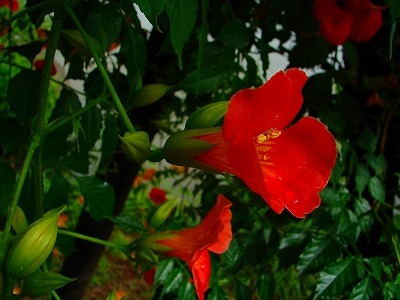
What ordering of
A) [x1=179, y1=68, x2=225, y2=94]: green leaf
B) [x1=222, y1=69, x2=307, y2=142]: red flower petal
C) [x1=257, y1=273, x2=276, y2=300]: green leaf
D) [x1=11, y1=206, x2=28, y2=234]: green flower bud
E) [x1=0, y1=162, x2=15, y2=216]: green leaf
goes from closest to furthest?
[x1=222, y1=69, x2=307, y2=142]: red flower petal < [x1=11, y1=206, x2=28, y2=234]: green flower bud < [x1=0, y1=162, x2=15, y2=216]: green leaf < [x1=179, y1=68, x2=225, y2=94]: green leaf < [x1=257, y1=273, x2=276, y2=300]: green leaf

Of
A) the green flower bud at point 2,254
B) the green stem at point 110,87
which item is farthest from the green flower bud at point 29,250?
the green stem at point 110,87

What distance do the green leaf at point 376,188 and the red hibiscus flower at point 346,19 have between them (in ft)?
0.91

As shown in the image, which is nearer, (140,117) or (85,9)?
(85,9)

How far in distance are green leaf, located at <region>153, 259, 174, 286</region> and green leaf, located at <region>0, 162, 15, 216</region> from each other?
0.85 ft

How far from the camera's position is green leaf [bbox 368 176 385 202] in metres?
0.89

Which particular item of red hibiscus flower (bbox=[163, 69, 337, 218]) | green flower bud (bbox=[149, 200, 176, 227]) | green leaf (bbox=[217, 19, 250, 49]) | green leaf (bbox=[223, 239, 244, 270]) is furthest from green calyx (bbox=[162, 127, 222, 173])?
green leaf (bbox=[223, 239, 244, 270])

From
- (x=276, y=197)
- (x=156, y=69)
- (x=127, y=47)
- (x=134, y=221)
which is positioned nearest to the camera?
(x=276, y=197)

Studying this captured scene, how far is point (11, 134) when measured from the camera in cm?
73

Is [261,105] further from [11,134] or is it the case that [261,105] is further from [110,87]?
[11,134]

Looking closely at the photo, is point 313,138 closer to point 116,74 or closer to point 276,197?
point 276,197

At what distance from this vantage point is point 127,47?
2.28ft

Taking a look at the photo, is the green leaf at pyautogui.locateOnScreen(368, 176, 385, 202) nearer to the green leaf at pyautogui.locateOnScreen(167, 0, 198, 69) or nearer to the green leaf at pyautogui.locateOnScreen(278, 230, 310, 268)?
the green leaf at pyautogui.locateOnScreen(278, 230, 310, 268)

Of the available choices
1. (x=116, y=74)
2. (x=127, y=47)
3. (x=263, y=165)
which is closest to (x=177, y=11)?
(x=263, y=165)

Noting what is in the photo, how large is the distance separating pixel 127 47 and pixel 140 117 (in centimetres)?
36
